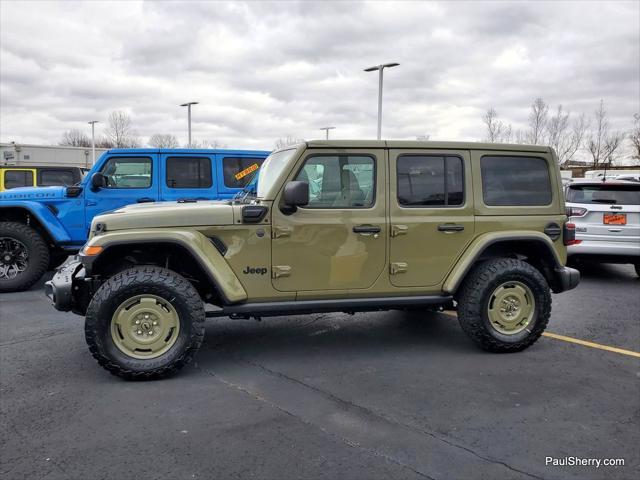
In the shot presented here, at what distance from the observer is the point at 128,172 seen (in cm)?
773

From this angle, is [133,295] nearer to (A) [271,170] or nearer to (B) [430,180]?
(A) [271,170]

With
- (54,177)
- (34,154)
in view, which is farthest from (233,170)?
(34,154)

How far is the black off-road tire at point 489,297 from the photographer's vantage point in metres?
4.78

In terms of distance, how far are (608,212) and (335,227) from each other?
18.1 ft

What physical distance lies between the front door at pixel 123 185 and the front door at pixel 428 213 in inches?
174

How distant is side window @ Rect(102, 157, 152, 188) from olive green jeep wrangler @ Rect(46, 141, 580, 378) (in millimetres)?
3182

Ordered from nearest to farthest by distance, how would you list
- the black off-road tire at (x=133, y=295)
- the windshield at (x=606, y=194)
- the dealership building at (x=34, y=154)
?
1. the black off-road tire at (x=133, y=295)
2. the windshield at (x=606, y=194)
3. the dealership building at (x=34, y=154)

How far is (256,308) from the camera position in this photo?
4395mm

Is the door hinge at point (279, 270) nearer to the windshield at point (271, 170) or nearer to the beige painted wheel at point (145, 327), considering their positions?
the windshield at point (271, 170)

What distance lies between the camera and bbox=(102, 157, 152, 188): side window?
7656 millimetres

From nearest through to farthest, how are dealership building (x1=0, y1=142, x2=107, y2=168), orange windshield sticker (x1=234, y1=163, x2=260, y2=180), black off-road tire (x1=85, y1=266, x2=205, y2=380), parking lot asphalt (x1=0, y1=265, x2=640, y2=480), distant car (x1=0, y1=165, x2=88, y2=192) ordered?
parking lot asphalt (x1=0, y1=265, x2=640, y2=480) → black off-road tire (x1=85, y1=266, x2=205, y2=380) → orange windshield sticker (x1=234, y1=163, x2=260, y2=180) → distant car (x1=0, y1=165, x2=88, y2=192) → dealership building (x1=0, y1=142, x2=107, y2=168)

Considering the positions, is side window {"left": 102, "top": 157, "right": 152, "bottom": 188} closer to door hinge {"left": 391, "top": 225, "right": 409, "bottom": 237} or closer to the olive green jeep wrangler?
the olive green jeep wrangler

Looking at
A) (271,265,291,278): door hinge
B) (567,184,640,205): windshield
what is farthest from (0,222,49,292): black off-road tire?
(567,184,640,205): windshield

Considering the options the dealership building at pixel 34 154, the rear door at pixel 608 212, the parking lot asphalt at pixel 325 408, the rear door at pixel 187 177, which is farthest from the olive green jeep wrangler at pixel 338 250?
the dealership building at pixel 34 154
